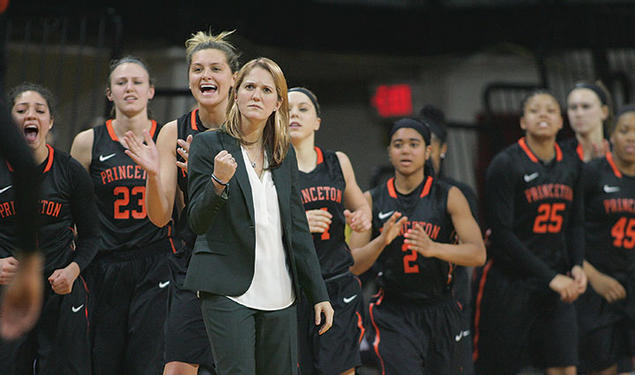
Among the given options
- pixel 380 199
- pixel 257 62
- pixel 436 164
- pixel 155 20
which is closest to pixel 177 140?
pixel 257 62

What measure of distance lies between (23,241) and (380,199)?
307 centimetres

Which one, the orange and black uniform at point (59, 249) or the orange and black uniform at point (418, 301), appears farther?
the orange and black uniform at point (418, 301)

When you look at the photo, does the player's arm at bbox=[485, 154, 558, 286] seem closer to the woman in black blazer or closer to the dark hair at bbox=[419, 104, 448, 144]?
the dark hair at bbox=[419, 104, 448, 144]

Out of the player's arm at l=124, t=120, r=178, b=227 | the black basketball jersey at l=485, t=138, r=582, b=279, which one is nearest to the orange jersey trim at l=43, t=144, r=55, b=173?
the player's arm at l=124, t=120, r=178, b=227

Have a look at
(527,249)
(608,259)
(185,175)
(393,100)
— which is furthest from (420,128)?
(393,100)

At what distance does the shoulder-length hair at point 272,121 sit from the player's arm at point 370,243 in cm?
114

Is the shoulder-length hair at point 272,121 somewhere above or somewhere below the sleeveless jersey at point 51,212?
above

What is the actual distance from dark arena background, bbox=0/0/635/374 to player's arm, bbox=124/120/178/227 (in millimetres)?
4203

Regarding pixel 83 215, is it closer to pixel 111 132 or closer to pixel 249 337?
pixel 111 132

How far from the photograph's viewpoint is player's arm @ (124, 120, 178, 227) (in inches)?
143

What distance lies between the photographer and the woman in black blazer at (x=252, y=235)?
125 inches

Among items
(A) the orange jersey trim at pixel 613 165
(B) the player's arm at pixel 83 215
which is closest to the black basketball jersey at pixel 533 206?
(A) the orange jersey trim at pixel 613 165

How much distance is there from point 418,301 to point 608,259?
1.75m

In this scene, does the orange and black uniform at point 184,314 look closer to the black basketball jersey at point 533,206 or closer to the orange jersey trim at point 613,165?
the black basketball jersey at point 533,206
